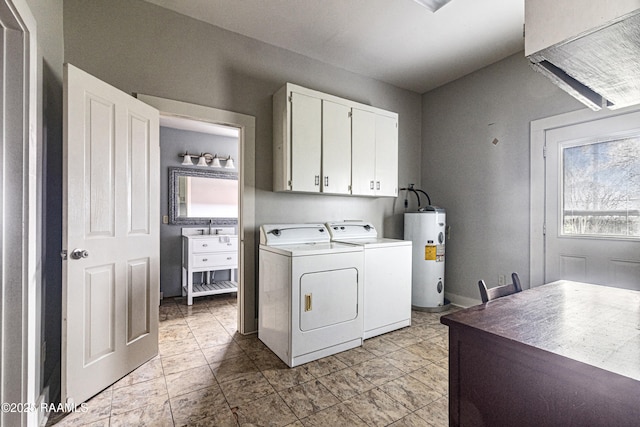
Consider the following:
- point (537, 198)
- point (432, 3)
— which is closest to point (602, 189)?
point (537, 198)

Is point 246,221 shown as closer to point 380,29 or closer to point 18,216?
point 18,216

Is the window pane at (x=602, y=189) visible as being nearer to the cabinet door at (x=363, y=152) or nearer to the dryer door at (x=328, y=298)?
the cabinet door at (x=363, y=152)

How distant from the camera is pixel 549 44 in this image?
0.82 m

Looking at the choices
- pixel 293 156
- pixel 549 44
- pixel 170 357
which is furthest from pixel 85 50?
pixel 549 44

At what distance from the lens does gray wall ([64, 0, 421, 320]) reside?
7.52 feet

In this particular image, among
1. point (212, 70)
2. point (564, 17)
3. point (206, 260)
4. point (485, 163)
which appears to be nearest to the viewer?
point (564, 17)

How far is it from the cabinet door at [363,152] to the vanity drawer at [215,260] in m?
2.19

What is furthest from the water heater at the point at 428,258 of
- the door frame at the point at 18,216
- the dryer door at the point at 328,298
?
the door frame at the point at 18,216

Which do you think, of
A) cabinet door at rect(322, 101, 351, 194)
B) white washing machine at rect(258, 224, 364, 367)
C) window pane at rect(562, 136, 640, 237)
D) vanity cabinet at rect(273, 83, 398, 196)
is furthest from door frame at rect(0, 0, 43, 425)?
window pane at rect(562, 136, 640, 237)

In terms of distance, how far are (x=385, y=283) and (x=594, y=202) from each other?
6.51 ft

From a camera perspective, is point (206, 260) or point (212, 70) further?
point (206, 260)

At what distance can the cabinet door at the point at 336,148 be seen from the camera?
303 cm

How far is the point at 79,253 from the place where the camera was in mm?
1805

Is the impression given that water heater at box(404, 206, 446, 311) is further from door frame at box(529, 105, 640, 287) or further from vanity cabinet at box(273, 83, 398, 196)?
door frame at box(529, 105, 640, 287)
